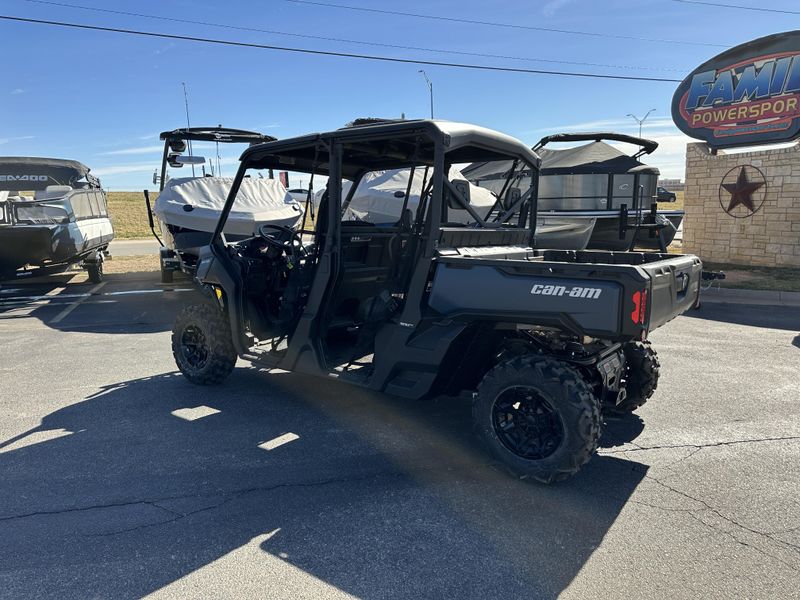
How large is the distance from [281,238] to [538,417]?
294 centimetres

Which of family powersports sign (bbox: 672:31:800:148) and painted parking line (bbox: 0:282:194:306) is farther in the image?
family powersports sign (bbox: 672:31:800:148)

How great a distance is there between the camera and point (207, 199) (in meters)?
11.1

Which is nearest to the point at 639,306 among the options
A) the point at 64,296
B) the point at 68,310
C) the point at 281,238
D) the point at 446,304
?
the point at 446,304

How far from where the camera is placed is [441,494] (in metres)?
3.36

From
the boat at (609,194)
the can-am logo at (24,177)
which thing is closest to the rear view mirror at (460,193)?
the boat at (609,194)

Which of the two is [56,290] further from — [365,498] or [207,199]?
[365,498]

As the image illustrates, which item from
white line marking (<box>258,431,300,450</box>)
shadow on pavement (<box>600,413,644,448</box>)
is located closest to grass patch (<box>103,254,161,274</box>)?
white line marking (<box>258,431,300,450</box>)

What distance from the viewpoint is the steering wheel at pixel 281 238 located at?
200 inches

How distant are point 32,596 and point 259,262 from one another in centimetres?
318

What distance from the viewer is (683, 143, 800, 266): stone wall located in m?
13.2

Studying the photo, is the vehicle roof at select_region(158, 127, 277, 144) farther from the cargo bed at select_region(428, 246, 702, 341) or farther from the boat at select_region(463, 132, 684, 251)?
the cargo bed at select_region(428, 246, 702, 341)

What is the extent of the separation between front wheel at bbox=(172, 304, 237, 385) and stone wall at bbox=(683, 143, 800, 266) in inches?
529

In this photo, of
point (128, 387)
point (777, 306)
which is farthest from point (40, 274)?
point (777, 306)

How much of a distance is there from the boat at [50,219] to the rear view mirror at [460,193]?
951 cm
